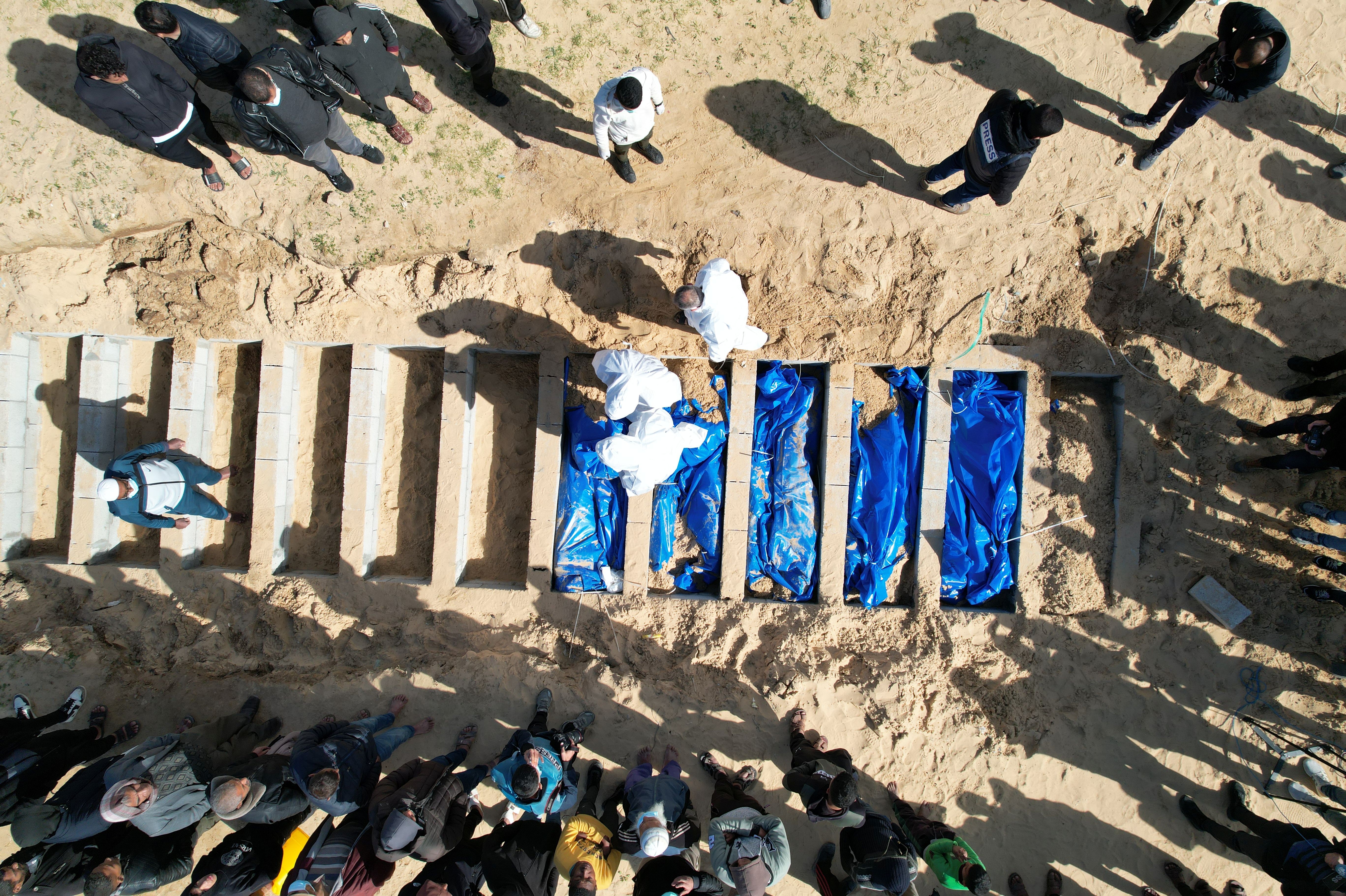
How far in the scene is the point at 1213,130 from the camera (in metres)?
5.98

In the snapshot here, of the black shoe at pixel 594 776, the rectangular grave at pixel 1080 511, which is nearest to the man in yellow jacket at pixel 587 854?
the black shoe at pixel 594 776

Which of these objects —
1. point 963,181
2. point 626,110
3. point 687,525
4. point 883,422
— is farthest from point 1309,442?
point 626,110

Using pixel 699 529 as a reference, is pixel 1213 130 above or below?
above

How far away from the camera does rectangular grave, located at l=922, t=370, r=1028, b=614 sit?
5965mm

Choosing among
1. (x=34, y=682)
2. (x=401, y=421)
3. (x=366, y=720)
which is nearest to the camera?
(x=366, y=720)

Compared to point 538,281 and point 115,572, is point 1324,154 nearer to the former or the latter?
point 538,281

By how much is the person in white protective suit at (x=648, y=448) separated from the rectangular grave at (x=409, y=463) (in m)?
2.14

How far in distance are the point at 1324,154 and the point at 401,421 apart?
920cm

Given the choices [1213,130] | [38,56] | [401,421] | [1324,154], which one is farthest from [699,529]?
[38,56]

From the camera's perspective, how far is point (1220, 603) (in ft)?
19.0

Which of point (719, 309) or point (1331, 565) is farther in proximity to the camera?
point (1331, 565)

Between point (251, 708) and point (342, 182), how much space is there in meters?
4.90

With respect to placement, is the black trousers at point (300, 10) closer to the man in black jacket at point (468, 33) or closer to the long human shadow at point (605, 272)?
the man in black jacket at point (468, 33)

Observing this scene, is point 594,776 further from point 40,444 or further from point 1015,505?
point 40,444
